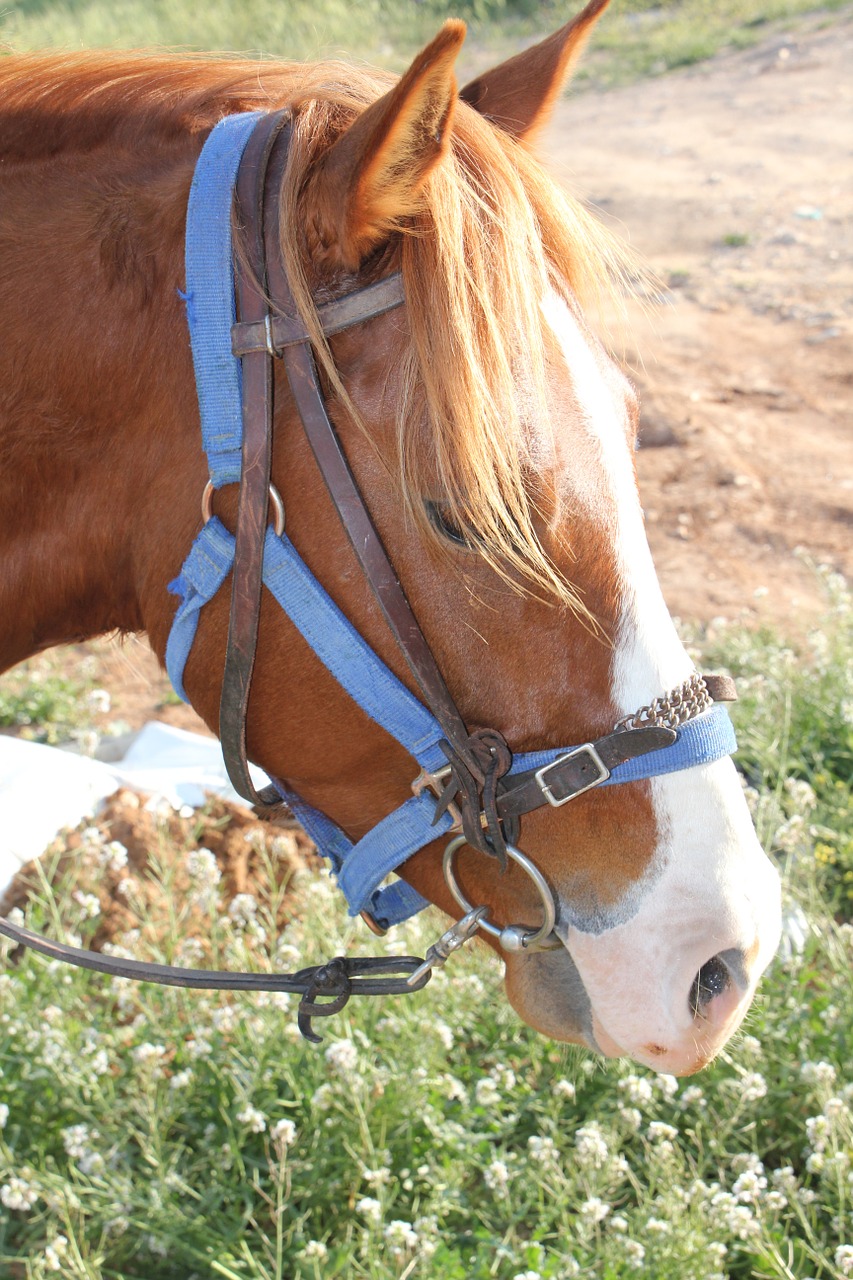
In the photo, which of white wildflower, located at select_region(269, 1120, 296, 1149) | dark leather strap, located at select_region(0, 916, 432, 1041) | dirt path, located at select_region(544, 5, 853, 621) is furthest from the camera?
dirt path, located at select_region(544, 5, 853, 621)

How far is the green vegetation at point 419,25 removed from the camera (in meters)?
13.5

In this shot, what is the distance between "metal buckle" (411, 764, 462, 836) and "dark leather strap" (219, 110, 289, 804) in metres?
0.31

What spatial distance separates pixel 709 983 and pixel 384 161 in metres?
1.17

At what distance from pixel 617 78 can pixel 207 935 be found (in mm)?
13226

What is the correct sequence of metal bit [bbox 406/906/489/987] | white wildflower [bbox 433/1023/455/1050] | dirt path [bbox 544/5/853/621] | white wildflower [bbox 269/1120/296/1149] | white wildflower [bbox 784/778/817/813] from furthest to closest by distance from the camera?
1. dirt path [bbox 544/5/853/621]
2. white wildflower [bbox 784/778/817/813]
3. white wildflower [bbox 433/1023/455/1050]
4. white wildflower [bbox 269/1120/296/1149]
5. metal bit [bbox 406/906/489/987]

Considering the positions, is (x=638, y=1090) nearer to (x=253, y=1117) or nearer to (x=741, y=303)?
(x=253, y=1117)

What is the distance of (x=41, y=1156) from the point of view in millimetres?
2379

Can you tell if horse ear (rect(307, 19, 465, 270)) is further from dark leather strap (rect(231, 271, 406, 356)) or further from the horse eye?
the horse eye

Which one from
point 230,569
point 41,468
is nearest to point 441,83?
point 230,569

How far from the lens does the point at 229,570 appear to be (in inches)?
60.2

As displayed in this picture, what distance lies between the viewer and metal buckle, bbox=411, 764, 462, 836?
5.08 feet

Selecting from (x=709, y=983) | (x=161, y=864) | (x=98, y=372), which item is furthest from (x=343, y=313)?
(x=161, y=864)

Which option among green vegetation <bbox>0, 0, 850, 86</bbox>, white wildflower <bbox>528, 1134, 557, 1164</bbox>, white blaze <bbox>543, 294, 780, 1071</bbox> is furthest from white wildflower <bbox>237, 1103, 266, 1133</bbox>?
green vegetation <bbox>0, 0, 850, 86</bbox>

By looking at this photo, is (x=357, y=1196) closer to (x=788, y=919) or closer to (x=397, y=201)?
(x=788, y=919)
